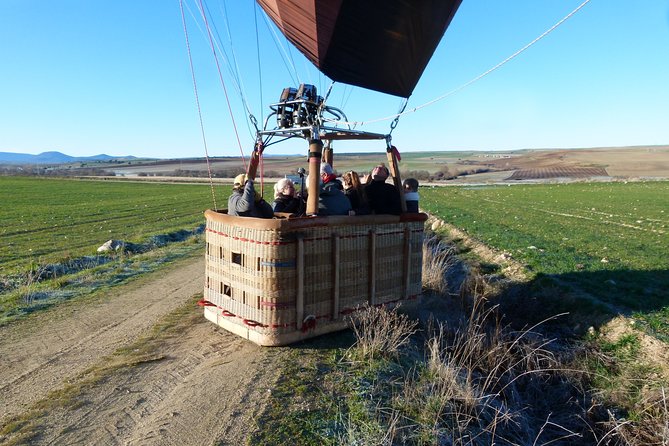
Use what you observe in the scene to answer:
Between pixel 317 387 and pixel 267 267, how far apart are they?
134cm

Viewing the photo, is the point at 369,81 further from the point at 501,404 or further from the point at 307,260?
the point at 501,404

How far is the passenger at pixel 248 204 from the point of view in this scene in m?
5.86

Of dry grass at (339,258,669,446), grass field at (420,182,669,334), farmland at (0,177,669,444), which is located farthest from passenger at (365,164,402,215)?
grass field at (420,182,669,334)

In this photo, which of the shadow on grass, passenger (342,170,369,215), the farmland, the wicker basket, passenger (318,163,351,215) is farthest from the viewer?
the shadow on grass

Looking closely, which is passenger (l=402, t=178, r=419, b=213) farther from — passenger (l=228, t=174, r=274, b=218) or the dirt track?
the dirt track

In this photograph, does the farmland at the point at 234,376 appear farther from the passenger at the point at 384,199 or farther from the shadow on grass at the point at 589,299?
the passenger at the point at 384,199

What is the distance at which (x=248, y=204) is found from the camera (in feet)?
19.2

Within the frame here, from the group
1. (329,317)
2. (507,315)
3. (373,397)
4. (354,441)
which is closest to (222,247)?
(329,317)

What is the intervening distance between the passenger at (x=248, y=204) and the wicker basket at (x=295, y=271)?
0.26 meters

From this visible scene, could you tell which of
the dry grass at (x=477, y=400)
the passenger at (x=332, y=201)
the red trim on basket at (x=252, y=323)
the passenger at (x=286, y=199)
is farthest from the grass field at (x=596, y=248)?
the red trim on basket at (x=252, y=323)

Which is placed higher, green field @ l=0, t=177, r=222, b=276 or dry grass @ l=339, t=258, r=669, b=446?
dry grass @ l=339, t=258, r=669, b=446

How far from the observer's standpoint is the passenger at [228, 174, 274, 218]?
5.86 meters

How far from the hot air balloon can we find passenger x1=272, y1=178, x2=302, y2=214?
393 millimetres

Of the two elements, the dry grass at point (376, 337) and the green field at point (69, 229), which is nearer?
the dry grass at point (376, 337)
